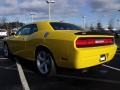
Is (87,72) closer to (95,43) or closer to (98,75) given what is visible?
(98,75)

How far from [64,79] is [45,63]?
81cm

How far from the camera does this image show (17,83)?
7.45 metres

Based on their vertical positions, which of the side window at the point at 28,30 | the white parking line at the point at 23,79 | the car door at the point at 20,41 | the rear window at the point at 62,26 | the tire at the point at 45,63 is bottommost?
the white parking line at the point at 23,79

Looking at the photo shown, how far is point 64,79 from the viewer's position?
7910 mm

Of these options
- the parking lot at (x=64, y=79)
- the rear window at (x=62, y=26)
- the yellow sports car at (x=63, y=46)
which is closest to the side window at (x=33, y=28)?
the yellow sports car at (x=63, y=46)

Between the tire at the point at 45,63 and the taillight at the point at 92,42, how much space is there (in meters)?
1.06

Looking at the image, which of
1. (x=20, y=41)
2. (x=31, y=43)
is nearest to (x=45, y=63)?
(x=31, y=43)

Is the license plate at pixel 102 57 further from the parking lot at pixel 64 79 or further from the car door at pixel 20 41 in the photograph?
the car door at pixel 20 41

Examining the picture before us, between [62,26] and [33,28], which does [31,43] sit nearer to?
[33,28]

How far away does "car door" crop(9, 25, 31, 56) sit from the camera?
383 inches

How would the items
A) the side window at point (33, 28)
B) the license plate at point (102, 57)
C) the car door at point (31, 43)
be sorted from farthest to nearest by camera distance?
the side window at point (33, 28) < the car door at point (31, 43) < the license plate at point (102, 57)

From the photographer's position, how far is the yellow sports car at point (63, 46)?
24.2 feet

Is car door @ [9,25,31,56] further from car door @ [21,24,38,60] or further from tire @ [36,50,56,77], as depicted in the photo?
tire @ [36,50,56,77]

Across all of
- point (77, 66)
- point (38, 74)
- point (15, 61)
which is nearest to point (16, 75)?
point (38, 74)
